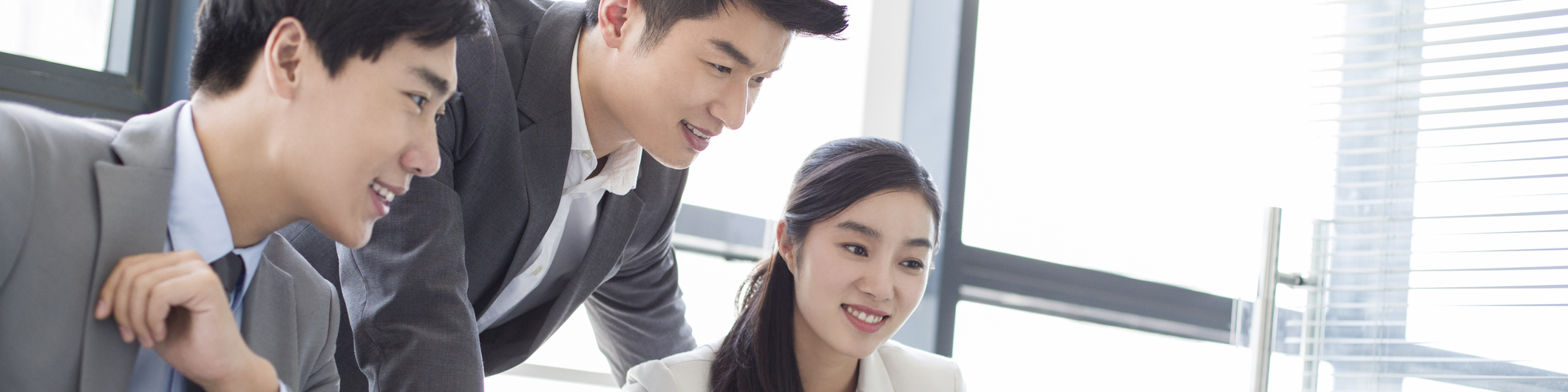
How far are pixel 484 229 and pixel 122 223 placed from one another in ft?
2.03

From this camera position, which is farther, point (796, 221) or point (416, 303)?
point (796, 221)

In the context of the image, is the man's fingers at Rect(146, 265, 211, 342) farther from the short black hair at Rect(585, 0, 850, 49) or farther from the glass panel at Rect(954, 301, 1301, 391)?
the glass panel at Rect(954, 301, 1301, 391)

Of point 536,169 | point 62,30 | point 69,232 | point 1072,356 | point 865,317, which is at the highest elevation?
point 62,30

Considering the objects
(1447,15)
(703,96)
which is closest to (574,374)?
(703,96)

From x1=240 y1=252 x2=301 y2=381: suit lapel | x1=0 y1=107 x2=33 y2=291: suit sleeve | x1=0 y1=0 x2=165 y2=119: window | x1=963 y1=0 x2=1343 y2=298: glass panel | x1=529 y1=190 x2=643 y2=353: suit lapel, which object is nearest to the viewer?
x1=0 y1=107 x2=33 y2=291: suit sleeve

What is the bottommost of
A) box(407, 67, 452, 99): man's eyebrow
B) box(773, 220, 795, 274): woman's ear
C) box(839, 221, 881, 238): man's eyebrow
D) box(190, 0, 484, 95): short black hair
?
box(773, 220, 795, 274): woman's ear

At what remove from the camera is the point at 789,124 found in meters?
2.98

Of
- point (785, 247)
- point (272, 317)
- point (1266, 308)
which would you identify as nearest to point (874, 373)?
point (785, 247)

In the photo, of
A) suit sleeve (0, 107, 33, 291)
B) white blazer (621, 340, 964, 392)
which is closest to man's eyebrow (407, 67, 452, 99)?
suit sleeve (0, 107, 33, 291)

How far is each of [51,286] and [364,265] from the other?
0.47m

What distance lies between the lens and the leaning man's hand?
0.94 m

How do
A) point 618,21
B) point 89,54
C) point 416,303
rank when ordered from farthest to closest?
point 89,54 < point 618,21 < point 416,303

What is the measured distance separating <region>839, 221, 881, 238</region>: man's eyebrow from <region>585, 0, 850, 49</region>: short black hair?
394mm

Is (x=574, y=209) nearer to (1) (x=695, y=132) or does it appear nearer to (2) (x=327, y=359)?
(1) (x=695, y=132)
